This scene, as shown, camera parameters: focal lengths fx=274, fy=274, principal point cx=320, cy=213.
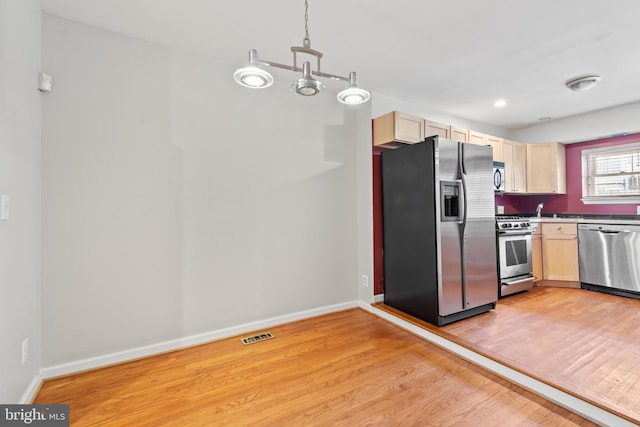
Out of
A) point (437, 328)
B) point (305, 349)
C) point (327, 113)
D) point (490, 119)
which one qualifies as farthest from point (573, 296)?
point (327, 113)

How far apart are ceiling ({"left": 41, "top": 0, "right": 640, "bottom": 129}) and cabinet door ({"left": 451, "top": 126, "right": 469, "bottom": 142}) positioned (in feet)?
1.87

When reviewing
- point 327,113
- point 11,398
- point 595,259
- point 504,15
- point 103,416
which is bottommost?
point 103,416

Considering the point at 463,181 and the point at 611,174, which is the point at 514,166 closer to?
the point at 611,174

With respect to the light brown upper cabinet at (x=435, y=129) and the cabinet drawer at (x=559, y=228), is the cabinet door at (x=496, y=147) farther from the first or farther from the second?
the cabinet drawer at (x=559, y=228)

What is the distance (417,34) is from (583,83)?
7.66 ft

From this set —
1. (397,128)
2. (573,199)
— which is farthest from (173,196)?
(573,199)

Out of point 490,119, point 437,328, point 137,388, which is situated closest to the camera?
point 137,388

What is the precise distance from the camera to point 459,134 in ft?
12.3

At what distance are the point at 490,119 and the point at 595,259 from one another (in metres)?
2.57

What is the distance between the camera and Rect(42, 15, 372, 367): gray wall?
2.09 m

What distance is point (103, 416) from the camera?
1665 millimetres

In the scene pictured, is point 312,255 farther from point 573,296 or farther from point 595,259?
point 595,259

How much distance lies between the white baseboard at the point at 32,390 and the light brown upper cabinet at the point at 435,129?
4177mm

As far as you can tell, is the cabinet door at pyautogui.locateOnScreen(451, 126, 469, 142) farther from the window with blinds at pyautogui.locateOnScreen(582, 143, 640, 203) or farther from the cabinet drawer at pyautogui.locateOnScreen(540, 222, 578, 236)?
the window with blinds at pyautogui.locateOnScreen(582, 143, 640, 203)
